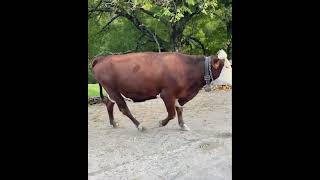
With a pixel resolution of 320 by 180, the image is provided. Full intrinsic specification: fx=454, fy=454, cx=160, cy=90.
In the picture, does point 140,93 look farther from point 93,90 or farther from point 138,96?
point 93,90

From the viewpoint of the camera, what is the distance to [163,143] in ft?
7.07

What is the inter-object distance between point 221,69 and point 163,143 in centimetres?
45

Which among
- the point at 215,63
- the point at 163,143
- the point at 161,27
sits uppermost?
the point at 161,27

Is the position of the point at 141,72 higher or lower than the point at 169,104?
higher

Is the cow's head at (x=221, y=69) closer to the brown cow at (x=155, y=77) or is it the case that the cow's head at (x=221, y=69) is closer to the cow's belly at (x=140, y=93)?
the brown cow at (x=155, y=77)

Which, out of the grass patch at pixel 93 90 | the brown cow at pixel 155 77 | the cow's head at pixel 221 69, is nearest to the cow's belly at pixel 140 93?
the brown cow at pixel 155 77

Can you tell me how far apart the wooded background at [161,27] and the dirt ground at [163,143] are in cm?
25

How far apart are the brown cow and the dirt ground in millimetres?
32

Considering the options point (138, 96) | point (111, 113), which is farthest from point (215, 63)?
point (111, 113)

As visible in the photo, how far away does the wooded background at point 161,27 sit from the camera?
2191mm

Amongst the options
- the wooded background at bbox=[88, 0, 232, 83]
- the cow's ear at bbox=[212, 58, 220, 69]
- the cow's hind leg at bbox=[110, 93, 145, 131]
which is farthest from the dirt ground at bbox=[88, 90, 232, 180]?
the wooded background at bbox=[88, 0, 232, 83]
